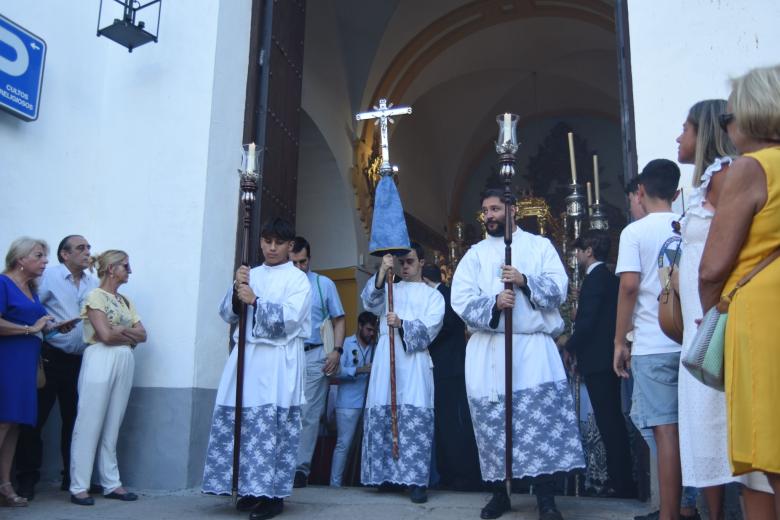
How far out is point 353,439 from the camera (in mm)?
5887

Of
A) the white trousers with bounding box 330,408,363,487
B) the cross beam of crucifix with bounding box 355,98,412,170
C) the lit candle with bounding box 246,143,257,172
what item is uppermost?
the cross beam of crucifix with bounding box 355,98,412,170

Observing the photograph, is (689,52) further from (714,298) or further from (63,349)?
(63,349)

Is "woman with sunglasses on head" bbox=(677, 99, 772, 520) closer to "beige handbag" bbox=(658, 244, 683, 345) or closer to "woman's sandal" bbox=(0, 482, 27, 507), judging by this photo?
"beige handbag" bbox=(658, 244, 683, 345)

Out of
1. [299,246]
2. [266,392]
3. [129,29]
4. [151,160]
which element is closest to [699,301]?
[266,392]

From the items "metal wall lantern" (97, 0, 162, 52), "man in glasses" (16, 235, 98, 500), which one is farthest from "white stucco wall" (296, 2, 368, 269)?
"man in glasses" (16, 235, 98, 500)

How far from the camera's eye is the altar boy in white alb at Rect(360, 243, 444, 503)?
468 centimetres

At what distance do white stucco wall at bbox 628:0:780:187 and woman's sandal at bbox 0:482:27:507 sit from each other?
3.97 metres

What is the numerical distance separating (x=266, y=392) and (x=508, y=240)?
1.55 meters

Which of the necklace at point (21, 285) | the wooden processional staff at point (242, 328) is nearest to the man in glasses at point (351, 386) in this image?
the wooden processional staff at point (242, 328)

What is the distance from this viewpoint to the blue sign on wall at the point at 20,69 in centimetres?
491

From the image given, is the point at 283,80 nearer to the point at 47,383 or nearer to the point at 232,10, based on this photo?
the point at 232,10

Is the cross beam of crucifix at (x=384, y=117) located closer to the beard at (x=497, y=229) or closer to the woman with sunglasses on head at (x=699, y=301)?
the beard at (x=497, y=229)

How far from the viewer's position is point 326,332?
18.7 ft

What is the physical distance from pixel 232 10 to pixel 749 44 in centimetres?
356
